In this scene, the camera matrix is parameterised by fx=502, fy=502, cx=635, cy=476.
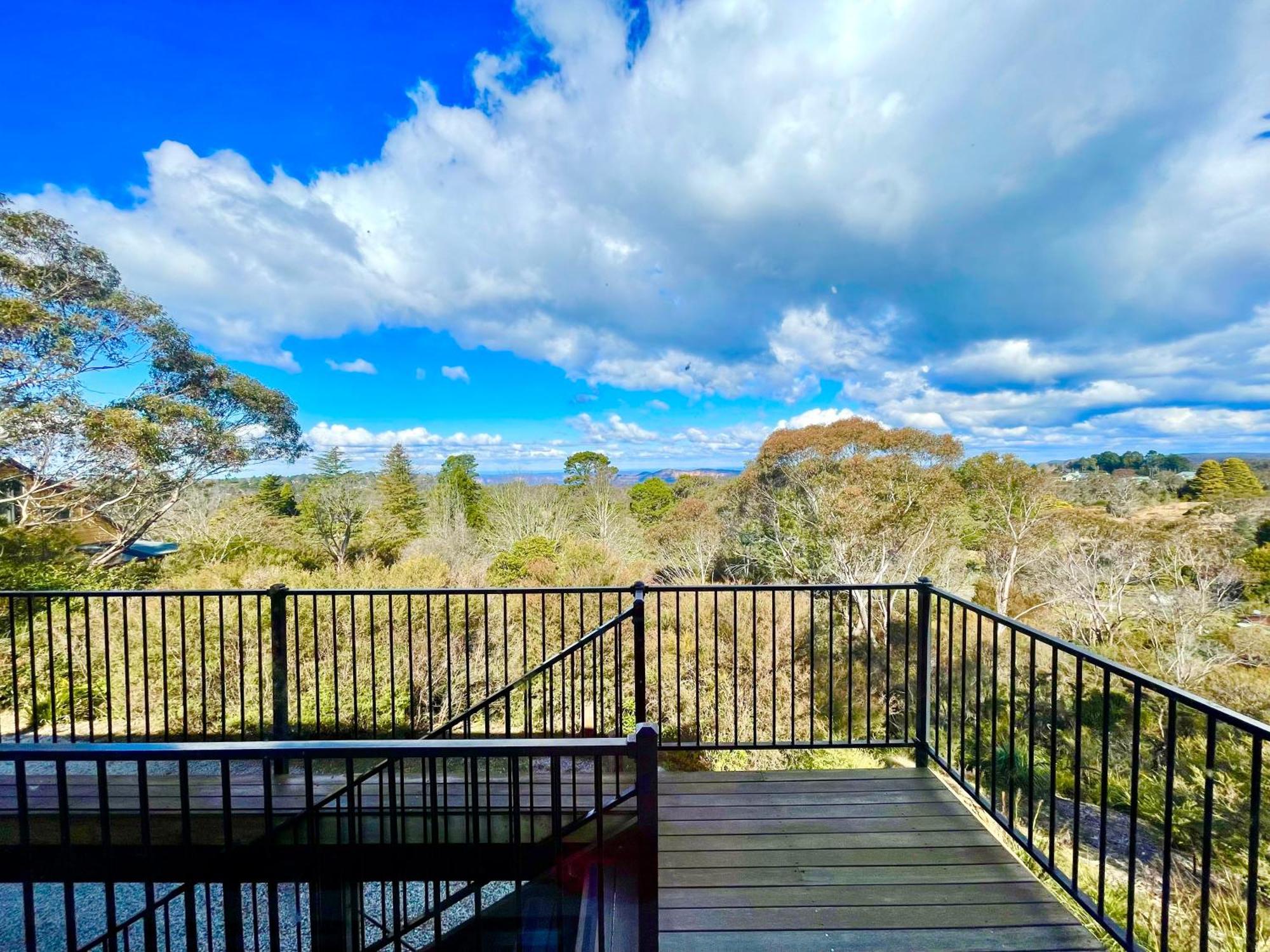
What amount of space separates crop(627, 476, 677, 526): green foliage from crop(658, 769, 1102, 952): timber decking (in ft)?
41.2

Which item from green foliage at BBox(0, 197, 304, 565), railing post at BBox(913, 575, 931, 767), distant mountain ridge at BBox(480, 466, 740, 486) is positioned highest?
green foliage at BBox(0, 197, 304, 565)

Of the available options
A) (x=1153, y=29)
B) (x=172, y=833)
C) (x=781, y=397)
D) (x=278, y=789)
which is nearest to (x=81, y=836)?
(x=172, y=833)

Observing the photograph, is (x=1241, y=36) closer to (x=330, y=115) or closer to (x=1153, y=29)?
(x=1153, y=29)

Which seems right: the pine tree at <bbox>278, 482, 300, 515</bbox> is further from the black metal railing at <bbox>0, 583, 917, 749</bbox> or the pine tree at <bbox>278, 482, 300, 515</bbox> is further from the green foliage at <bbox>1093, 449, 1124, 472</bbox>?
the green foliage at <bbox>1093, 449, 1124, 472</bbox>

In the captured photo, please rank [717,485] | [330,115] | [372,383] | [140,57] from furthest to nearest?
[372,383], [717,485], [330,115], [140,57]

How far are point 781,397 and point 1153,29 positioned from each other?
1149 cm

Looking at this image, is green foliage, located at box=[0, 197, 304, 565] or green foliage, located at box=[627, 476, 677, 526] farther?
green foliage, located at box=[627, 476, 677, 526]

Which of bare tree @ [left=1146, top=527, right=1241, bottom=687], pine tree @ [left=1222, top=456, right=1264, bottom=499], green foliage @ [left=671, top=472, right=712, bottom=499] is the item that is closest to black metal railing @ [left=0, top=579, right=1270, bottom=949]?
bare tree @ [left=1146, top=527, right=1241, bottom=687]

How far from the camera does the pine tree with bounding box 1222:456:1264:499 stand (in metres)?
9.83

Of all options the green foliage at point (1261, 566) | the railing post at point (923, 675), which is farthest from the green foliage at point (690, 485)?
the railing post at point (923, 675)

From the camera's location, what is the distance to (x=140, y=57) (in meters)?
6.07

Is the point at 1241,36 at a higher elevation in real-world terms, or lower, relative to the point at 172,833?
higher

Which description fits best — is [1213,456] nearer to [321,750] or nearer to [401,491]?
[321,750]

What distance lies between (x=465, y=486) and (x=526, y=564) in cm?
539
